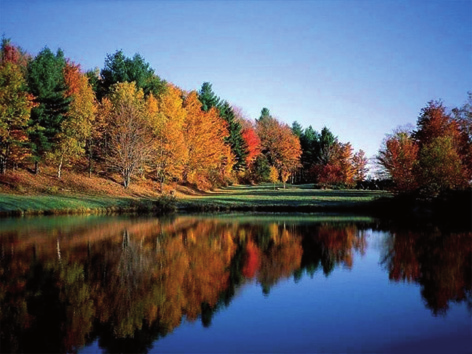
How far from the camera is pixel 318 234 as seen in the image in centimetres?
2527

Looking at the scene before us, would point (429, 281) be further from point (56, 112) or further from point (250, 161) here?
point (250, 161)

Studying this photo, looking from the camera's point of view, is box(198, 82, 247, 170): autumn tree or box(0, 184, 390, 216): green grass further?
box(198, 82, 247, 170): autumn tree

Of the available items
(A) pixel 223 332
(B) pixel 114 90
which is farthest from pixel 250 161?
(A) pixel 223 332

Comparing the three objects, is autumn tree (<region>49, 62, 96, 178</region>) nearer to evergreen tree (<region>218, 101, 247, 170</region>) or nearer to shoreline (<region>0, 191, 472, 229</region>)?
shoreline (<region>0, 191, 472, 229</region>)

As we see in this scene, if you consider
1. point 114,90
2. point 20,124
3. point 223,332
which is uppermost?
point 114,90

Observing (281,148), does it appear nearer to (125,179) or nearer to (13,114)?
(125,179)

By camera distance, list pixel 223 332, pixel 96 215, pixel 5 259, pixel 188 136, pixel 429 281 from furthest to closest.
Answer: pixel 188 136, pixel 96 215, pixel 5 259, pixel 429 281, pixel 223 332

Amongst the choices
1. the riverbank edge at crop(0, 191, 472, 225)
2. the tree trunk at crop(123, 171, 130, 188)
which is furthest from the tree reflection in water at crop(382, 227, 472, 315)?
the tree trunk at crop(123, 171, 130, 188)

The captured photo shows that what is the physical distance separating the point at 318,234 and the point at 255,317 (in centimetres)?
1562

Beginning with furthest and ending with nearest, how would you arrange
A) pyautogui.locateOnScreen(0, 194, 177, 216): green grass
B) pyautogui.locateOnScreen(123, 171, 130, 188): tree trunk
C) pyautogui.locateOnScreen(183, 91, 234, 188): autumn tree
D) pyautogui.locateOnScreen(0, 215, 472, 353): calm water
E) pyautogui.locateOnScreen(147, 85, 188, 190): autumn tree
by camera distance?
1. pyautogui.locateOnScreen(183, 91, 234, 188): autumn tree
2. pyautogui.locateOnScreen(147, 85, 188, 190): autumn tree
3. pyautogui.locateOnScreen(123, 171, 130, 188): tree trunk
4. pyautogui.locateOnScreen(0, 194, 177, 216): green grass
5. pyautogui.locateOnScreen(0, 215, 472, 353): calm water

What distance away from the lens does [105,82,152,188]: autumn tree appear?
1938 inches

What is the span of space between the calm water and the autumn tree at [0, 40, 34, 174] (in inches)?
833

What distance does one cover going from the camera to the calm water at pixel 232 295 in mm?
8609

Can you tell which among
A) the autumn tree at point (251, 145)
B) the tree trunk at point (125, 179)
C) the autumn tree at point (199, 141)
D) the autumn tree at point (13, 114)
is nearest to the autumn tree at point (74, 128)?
the autumn tree at point (13, 114)
